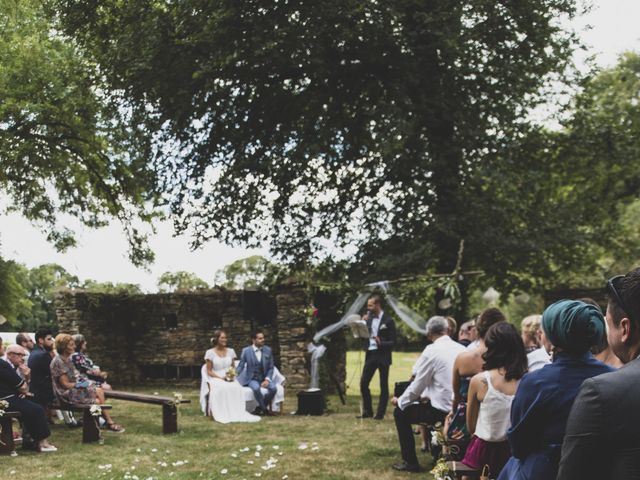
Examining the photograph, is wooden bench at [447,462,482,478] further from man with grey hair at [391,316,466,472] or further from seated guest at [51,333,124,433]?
seated guest at [51,333,124,433]

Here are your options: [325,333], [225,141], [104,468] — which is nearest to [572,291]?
[325,333]

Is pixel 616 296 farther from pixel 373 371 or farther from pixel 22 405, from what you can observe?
pixel 373 371

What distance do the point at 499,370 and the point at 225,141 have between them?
12734 mm

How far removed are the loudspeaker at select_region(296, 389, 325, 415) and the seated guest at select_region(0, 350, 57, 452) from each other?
501cm

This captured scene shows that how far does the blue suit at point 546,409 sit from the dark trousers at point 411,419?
13.2 ft

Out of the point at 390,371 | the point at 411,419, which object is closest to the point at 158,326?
the point at 390,371

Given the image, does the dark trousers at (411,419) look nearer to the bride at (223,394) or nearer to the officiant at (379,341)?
the officiant at (379,341)

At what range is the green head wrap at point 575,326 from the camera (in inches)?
126

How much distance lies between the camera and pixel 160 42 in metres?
14.5

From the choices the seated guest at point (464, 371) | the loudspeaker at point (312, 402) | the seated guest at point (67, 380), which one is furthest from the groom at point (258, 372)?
the seated guest at point (464, 371)

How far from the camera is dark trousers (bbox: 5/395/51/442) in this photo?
9.11 meters

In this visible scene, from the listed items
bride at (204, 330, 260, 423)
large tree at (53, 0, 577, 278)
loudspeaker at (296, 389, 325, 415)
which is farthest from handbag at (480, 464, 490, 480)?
large tree at (53, 0, 577, 278)

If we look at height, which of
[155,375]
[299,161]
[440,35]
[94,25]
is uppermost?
[94,25]

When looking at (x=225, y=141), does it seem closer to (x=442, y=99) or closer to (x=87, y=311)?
(x=442, y=99)
